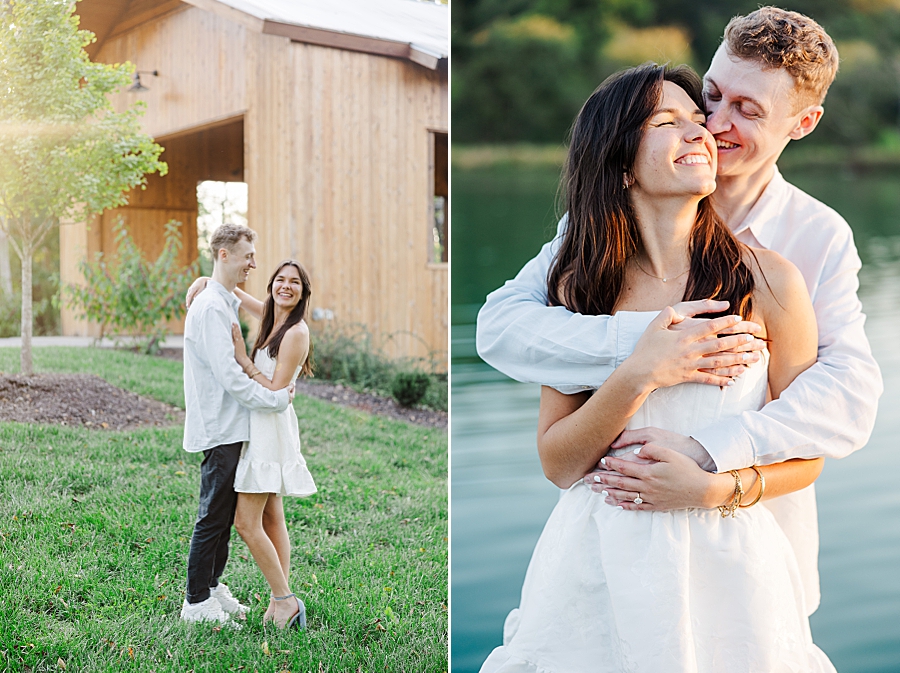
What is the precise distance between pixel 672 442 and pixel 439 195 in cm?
163

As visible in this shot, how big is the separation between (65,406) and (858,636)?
300cm

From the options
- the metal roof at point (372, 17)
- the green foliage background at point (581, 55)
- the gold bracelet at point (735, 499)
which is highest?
the green foliage background at point (581, 55)

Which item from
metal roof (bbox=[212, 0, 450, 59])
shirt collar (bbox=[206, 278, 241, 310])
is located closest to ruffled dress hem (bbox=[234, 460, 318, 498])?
shirt collar (bbox=[206, 278, 241, 310])

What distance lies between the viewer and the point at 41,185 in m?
2.12

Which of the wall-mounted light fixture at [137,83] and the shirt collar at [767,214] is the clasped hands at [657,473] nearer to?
the shirt collar at [767,214]

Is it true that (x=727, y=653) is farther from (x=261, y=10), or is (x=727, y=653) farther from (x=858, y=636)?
(x=858, y=636)

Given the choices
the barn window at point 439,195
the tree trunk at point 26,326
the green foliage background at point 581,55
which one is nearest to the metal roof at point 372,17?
the barn window at point 439,195

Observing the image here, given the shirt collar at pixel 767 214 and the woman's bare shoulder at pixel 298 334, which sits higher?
the shirt collar at pixel 767 214

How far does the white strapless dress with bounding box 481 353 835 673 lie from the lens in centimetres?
138

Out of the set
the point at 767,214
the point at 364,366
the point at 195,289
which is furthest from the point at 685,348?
the point at 364,366

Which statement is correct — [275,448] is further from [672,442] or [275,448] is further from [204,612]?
[672,442]

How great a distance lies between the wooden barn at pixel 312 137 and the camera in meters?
2.23

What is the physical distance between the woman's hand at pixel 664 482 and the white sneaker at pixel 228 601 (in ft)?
3.87

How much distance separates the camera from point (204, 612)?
84.4 inches
